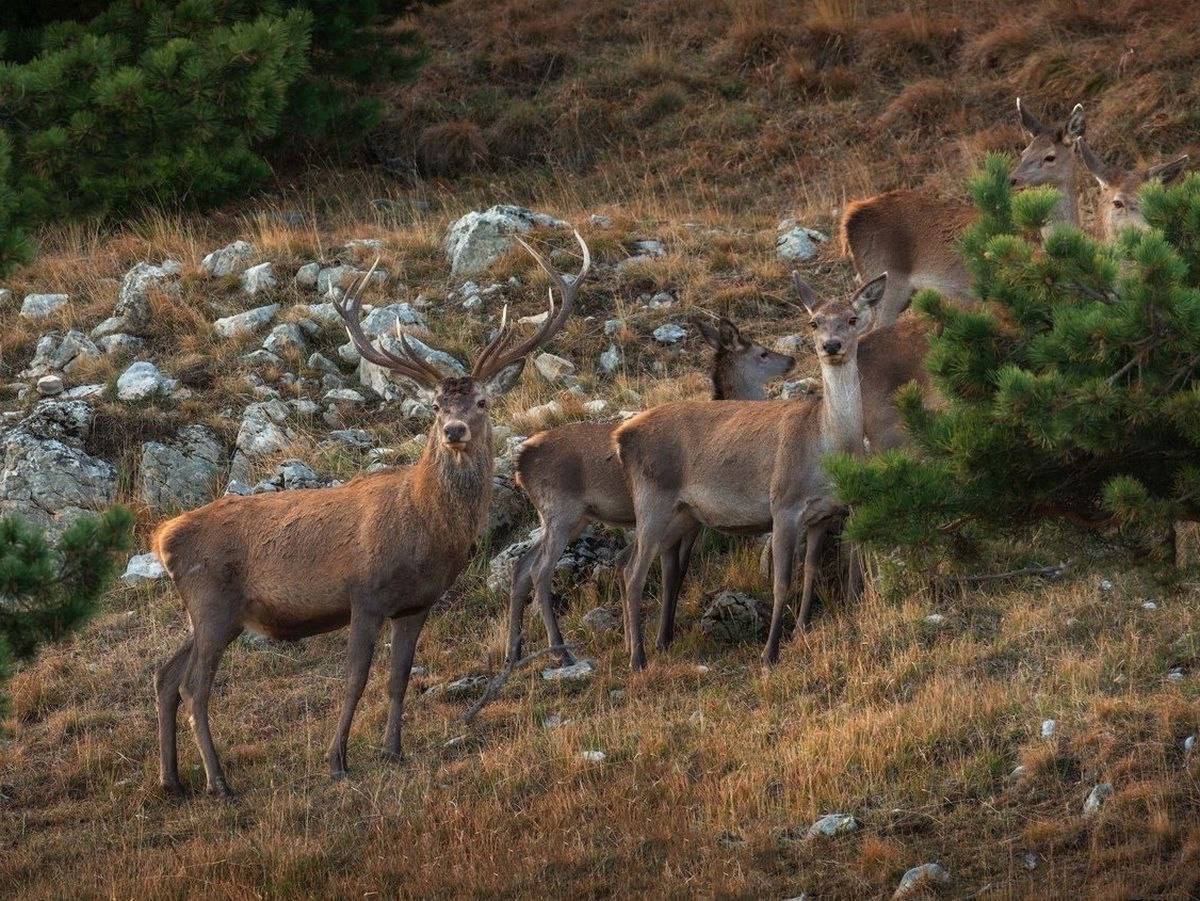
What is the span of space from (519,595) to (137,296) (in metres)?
6.75

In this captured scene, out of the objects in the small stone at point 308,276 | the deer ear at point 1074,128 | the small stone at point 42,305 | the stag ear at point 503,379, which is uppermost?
the deer ear at point 1074,128

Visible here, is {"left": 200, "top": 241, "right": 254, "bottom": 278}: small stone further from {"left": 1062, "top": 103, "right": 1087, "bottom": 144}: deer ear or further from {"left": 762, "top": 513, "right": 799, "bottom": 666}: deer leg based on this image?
{"left": 762, "top": 513, "right": 799, "bottom": 666}: deer leg

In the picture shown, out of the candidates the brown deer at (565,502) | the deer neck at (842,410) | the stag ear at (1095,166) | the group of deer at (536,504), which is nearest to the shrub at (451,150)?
the group of deer at (536,504)

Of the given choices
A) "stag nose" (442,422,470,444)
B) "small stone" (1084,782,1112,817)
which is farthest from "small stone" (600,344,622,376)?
"small stone" (1084,782,1112,817)

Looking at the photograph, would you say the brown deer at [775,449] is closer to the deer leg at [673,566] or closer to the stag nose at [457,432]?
the deer leg at [673,566]

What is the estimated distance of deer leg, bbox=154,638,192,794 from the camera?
997cm

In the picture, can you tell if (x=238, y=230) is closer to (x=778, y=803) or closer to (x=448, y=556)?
(x=448, y=556)

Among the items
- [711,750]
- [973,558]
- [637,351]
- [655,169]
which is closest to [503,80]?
[655,169]

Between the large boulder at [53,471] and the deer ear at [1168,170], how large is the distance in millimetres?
8076

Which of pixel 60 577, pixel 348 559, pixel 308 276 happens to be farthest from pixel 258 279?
pixel 60 577

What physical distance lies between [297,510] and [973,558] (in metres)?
4.22

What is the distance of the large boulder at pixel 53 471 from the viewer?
1396 cm

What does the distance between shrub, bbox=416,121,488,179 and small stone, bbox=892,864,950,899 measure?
A: 14712 mm

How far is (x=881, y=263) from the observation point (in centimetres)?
1366
